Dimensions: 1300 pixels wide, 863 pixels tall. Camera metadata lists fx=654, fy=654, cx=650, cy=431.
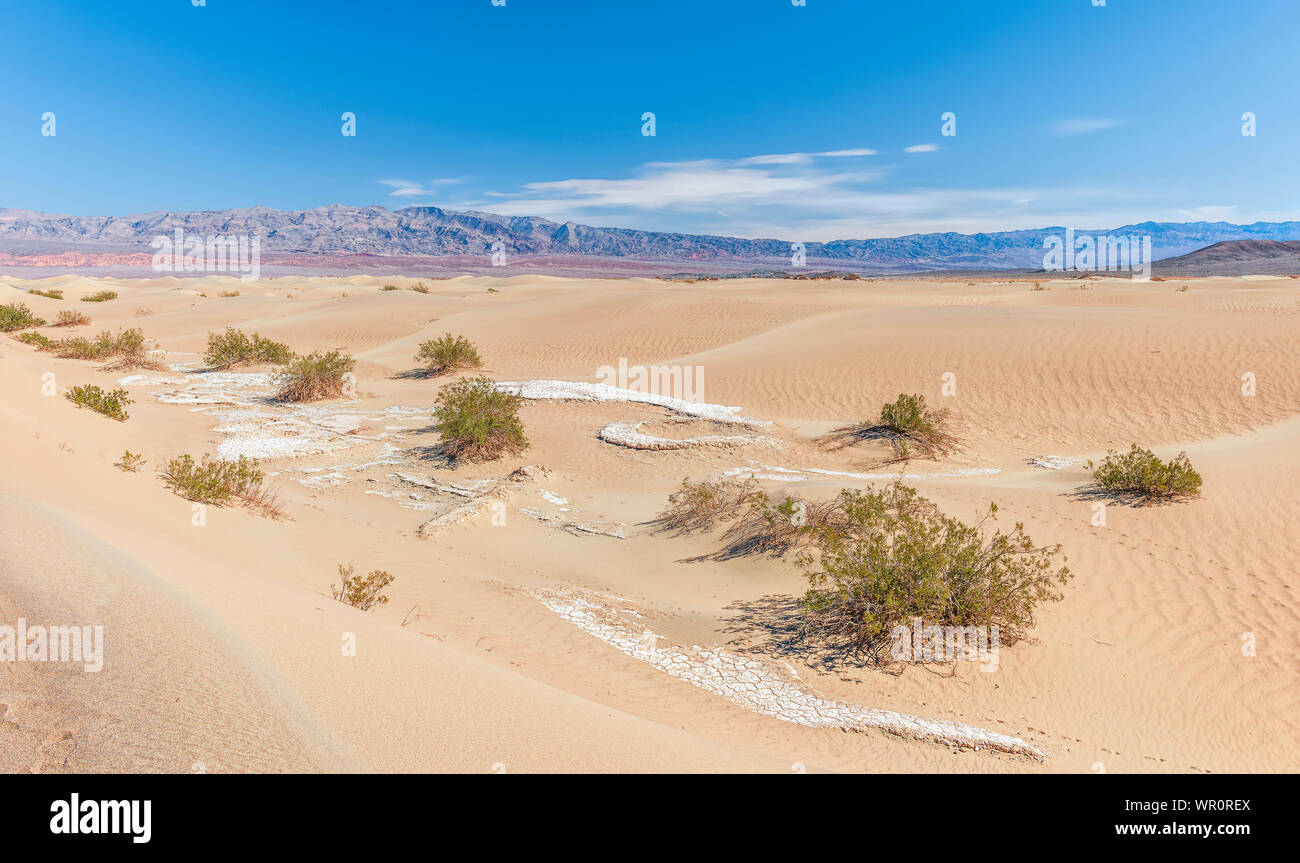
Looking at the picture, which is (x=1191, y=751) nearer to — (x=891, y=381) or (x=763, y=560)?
(x=763, y=560)

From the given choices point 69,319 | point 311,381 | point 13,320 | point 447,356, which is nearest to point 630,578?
point 311,381

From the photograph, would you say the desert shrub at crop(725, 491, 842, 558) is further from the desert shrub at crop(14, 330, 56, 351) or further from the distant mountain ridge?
the distant mountain ridge

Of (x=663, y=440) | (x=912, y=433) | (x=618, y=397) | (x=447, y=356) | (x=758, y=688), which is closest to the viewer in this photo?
(x=758, y=688)

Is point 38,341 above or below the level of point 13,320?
below

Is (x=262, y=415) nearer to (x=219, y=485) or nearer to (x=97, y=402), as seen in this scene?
(x=97, y=402)

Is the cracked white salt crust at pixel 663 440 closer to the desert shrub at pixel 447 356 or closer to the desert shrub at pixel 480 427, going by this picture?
the desert shrub at pixel 480 427

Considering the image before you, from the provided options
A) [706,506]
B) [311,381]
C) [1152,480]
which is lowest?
[706,506]
